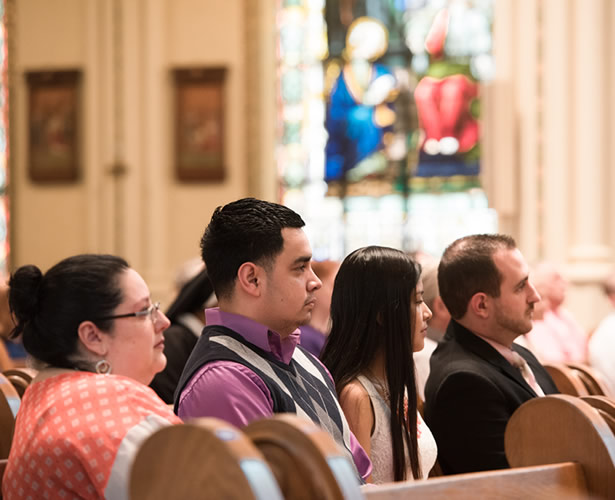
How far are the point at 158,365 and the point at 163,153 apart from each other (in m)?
8.98

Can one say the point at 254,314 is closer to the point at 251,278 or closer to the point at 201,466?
the point at 251,278

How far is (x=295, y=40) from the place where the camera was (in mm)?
11727

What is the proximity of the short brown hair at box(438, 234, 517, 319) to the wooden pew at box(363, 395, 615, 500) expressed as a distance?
4.00 feet

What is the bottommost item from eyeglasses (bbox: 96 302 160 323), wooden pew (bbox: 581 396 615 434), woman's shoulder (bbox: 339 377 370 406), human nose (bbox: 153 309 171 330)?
woman's shoulder (bbox: 339 377 370 406)

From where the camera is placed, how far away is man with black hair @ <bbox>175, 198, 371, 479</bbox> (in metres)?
2.59

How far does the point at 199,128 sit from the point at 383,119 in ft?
7.00

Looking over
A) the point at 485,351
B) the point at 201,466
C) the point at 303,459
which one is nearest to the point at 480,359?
the point at 485,351

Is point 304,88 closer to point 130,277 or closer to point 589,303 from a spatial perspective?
point 589,303

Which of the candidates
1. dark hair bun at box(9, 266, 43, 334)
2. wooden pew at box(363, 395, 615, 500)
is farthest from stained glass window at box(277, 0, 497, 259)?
dark hair bun at box(9, 266, 43, 334)

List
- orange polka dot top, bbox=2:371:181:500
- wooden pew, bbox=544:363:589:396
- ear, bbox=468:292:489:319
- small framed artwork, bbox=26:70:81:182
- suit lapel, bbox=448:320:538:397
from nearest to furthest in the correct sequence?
orange polka dot top, bbox=2:371:181:500, suit lapel, bbox=448:320:538:397, ear, bbox=468:292:489:319, wooden pew, bbox=544:363:589:396, small framed artwork, bbox=26:70:81:182

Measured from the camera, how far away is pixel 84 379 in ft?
7.64

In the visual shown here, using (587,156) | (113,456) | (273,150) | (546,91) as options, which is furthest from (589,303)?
(113,456)

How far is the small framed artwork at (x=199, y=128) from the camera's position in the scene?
11.3 m

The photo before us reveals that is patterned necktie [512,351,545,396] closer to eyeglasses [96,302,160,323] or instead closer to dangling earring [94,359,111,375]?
eyeglasses [96,302,160,323]
